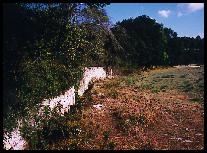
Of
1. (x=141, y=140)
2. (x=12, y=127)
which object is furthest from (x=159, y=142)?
(x=12, y=127)

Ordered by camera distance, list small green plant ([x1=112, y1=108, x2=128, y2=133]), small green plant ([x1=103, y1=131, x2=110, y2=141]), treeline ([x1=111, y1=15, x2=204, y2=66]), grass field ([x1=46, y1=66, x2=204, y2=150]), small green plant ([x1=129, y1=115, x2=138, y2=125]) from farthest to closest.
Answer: treeline ([x1=111, y1=15, x2=204, y2=66]), small green plant ([x1=129, y1=115, x2=138, y2=125]), small green plant ([x1=112, y1=108, x2=128, y2=133]), small green plant ([x1=103, y1=131, x2=110, y2=141]), grass field ([x1=46, y1=66, x2=204, y2=150])

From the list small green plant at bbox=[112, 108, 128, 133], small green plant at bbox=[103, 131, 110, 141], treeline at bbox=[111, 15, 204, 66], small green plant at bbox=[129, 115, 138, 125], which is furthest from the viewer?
treeline at bbox=[111, 15, 204, 66]

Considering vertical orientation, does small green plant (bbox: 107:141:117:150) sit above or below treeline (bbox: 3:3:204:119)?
below

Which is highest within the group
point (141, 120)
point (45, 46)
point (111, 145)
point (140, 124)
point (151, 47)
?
point (151, 47)

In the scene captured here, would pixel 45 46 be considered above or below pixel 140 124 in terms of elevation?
above

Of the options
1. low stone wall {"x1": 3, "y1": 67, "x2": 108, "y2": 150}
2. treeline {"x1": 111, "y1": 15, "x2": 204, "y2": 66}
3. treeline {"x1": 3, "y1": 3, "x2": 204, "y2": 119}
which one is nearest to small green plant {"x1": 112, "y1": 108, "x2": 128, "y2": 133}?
low stone wall {"x1": 3, "y1": 67, "x2": 108, "y2": 150}

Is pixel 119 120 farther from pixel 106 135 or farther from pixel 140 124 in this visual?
pixel 106 135

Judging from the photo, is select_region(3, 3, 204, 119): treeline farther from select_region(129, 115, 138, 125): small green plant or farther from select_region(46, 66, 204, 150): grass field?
select_region(129, 115, 138, 125): small green plant

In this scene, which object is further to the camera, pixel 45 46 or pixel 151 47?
pixel 151 47

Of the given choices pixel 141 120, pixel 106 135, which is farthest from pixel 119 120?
pixel 106 135

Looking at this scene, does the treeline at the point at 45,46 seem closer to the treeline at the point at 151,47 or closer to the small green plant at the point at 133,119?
the small green plant at the point at 133,119

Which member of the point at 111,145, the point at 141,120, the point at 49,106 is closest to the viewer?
the point at 111,145

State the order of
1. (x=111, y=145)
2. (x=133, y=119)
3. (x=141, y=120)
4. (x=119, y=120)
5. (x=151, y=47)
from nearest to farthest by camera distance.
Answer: (x=111, y=145), (x=141, y=120), (x=133, y=119), (x=119, y=120), (x=151, y=47)

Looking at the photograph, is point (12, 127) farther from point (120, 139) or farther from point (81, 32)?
point (81, 32)
